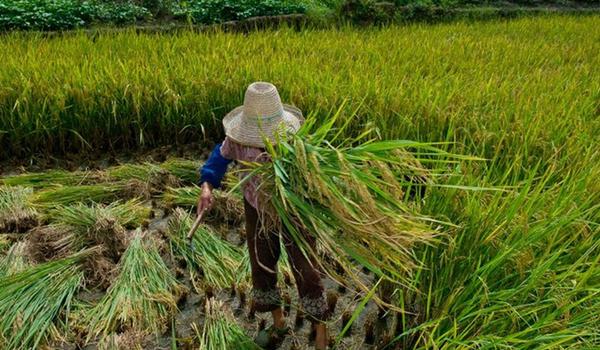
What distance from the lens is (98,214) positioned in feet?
7.30

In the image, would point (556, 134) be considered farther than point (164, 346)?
Yes

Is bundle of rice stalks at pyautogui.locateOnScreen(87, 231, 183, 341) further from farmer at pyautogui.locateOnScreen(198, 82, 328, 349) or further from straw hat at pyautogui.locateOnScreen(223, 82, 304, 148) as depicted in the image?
straw hat at pyautogui.locateOnScreen(223, 82, 304, 148)

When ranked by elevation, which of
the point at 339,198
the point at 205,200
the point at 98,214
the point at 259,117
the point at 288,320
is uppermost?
the point at 259,117

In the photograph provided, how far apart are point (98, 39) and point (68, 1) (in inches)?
54.7

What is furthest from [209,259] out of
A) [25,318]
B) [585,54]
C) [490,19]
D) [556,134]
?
[490,19]

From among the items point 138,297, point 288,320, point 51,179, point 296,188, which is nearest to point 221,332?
point 288,320

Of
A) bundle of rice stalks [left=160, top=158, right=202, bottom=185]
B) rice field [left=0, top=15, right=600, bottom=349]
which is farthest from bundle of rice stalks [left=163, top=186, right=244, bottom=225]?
bundle of rice stalks [left=160, top=158, right=202, bottom=185]

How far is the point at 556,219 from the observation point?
1.61m

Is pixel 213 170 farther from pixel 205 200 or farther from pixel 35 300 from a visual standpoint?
pixel 35 300

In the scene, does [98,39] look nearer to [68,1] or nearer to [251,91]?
[68,1]

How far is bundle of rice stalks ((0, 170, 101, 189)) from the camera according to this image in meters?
2.60

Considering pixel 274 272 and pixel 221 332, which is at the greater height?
pixel 274 272

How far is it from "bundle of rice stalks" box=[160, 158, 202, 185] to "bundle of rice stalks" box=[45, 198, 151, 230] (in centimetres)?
29

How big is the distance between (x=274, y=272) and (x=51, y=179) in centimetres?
159
